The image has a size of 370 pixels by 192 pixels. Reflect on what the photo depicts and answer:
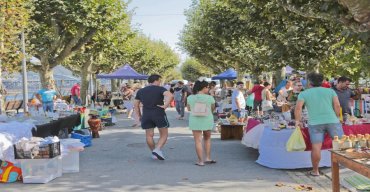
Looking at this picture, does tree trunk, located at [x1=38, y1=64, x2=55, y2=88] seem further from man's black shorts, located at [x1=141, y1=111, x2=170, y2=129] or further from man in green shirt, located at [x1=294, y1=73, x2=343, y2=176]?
man in green shirt, located at [x1=294, y1=73, x2=343, y2=176]

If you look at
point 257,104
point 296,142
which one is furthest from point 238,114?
point 296,142

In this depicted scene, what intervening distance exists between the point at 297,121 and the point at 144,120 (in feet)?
10.7

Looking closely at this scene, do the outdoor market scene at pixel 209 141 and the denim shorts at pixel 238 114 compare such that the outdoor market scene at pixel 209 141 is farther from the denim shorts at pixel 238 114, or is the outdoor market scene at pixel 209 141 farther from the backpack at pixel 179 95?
the backpack at pixel 179 95

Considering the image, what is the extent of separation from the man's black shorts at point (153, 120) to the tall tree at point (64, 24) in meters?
12.2

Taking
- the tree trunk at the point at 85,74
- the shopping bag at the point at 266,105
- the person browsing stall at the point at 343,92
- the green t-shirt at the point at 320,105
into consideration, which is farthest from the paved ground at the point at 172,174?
the tree trunk at the point at 85,74

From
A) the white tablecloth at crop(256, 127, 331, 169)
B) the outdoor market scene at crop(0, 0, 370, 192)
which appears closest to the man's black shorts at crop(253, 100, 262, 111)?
the outdoor market scene at crop(0, 0, 370, 192)

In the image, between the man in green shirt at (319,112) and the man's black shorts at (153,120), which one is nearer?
the man in green shirt at (319,112)

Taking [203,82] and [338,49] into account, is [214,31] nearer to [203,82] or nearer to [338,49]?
[338,49]

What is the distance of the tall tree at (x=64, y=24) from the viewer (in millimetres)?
20484

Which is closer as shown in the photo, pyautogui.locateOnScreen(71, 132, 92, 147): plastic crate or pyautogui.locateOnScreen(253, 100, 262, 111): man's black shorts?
pyautogui.locateOnScreen(71, 132, 92, 147): plastic crate

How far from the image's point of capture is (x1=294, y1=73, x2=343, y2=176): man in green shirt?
712 cm

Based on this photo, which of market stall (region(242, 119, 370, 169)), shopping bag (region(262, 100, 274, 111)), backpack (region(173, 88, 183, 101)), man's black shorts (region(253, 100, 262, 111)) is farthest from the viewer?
backpack (region(173, 88, 183, 101))

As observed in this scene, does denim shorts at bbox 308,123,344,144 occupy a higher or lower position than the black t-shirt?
lower

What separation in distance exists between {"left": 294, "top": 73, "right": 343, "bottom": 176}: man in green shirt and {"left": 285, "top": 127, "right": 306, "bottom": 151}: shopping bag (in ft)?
0.62
